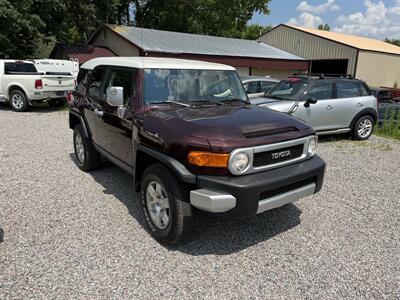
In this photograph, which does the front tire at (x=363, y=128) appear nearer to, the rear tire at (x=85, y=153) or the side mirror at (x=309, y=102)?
the side mirror at (x=309, y=102)

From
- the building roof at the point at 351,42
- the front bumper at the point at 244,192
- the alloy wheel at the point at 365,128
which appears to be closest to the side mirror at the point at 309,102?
the alloy wheel at the point at 365,128

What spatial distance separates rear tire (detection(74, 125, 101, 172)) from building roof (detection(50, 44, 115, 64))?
14.4 m

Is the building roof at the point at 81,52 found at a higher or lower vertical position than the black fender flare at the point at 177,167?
higher

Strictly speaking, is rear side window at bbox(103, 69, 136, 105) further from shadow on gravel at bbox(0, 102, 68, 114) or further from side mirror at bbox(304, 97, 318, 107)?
shadow on gravel at bbox(0, 102, 68, 114)

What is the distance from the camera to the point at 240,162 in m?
3.00

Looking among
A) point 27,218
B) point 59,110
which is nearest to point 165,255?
point 27,218

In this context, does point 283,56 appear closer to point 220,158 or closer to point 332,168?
point 332,168

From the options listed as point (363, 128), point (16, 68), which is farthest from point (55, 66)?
point (363, 128)

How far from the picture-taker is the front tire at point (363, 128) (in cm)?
867

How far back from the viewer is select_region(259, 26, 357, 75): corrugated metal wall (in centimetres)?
2505

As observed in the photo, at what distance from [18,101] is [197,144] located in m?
11.6

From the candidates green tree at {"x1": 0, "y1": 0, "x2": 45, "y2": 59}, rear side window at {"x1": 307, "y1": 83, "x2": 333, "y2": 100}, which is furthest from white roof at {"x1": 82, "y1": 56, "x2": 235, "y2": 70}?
green tree at {"x1": 0, "y1": 0, "x2": 45, "y2": 59}

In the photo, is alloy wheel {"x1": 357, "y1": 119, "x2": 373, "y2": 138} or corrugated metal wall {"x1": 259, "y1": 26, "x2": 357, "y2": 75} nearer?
alloy wheel {"x1": 357, "y1": 119, "x2": 373, "y2": 138}

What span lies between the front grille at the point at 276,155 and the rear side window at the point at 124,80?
5.70 ft
